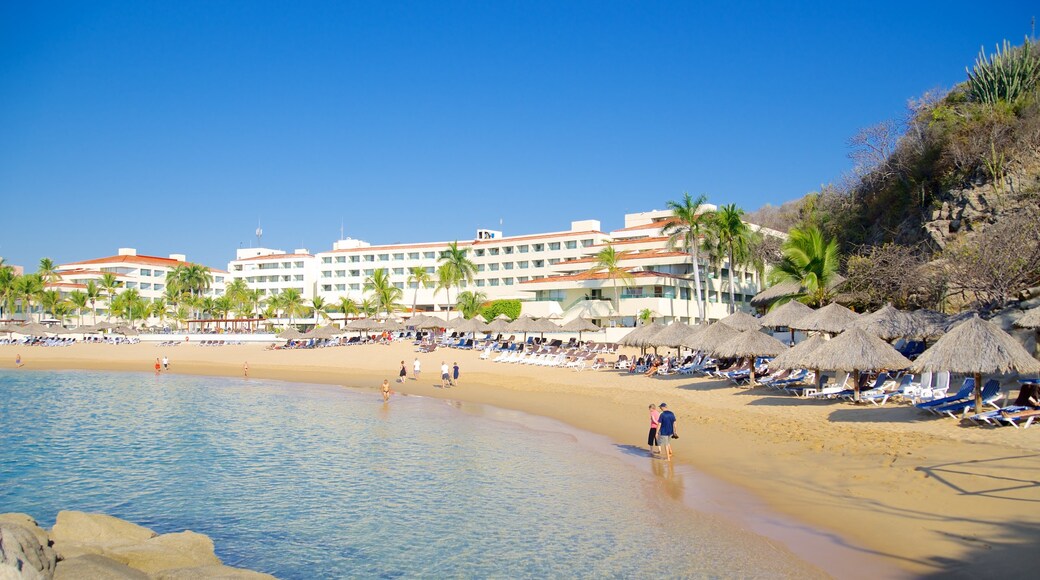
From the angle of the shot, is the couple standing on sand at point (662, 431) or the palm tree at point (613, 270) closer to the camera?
the couple standing on sand at point (662, 431)

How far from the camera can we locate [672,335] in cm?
3147

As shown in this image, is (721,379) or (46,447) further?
(721,379)

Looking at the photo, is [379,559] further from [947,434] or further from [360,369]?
[360,369]

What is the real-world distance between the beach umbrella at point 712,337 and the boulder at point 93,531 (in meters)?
20.8

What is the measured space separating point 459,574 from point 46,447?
16072 millimetres

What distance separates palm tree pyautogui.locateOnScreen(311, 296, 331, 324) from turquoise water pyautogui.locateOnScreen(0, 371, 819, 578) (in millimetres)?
52242

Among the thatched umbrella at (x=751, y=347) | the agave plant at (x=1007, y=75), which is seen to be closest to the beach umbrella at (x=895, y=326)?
the thatched umbrella at (x=751, y=347)

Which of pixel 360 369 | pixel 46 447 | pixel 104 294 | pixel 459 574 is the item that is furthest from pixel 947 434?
pixel 104 294

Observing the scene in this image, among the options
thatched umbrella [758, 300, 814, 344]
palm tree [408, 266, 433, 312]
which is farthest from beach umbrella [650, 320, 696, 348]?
palm tree [408, 266, 433, 312]

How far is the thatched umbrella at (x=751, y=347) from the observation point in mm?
23469

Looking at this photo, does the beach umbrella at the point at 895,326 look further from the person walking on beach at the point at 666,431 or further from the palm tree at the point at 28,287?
the palm tree at the point at 28,287

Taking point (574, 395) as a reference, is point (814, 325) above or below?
above

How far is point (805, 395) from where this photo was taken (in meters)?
20.8

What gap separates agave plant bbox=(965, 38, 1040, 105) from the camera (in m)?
32.0
